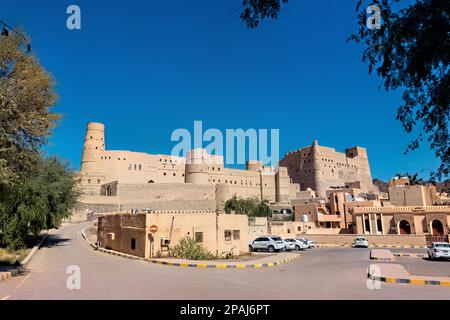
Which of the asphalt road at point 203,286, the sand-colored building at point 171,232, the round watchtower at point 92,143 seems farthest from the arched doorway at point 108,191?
the asphalt road at point 203,286

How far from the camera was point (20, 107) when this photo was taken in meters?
10.9

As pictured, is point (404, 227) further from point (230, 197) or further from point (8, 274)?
point (230, 197)

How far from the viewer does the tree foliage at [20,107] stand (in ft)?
33.7

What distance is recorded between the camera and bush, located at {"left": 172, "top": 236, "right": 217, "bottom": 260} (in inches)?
709

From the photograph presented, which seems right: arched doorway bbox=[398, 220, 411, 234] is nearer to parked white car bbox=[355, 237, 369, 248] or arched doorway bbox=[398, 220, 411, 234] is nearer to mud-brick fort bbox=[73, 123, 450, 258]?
mud-brick fort bbox=[73, 123, 450, 258]

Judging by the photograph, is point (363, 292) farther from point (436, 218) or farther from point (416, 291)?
point (436, 218)

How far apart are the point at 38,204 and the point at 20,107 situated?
1395 cm

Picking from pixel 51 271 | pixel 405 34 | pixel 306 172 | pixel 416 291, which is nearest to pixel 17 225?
pixel 51 271

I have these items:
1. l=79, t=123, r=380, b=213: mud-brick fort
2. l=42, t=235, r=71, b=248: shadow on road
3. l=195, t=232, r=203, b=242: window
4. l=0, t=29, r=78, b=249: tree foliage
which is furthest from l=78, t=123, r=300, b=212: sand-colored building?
l=0, t=29, r=78, b=249: tree foliage

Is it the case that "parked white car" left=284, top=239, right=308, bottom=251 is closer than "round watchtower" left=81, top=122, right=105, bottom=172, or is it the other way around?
"parked white car" left=284, top=239, right=308, bottom=251

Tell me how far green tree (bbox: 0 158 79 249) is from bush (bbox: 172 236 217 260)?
27.9 ft
